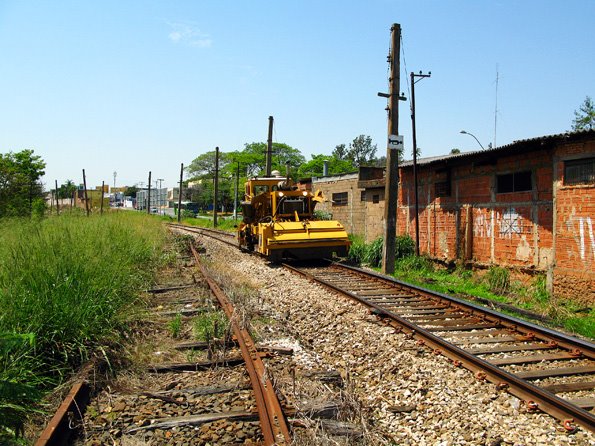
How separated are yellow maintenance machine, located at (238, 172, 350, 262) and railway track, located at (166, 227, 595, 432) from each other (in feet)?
15.3

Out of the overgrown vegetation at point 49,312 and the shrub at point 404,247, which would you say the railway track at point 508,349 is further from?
the shrub at point 404,247

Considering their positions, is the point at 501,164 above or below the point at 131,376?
above

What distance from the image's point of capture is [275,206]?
47.9ft

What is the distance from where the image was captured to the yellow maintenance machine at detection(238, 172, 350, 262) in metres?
13.4

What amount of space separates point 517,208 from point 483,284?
203 centimetres

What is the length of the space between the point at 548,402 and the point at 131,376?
3.77 metres

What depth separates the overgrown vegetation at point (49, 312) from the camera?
3.60 meters

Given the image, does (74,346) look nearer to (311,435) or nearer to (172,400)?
(172,400)

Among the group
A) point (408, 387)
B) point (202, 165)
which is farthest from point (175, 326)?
point (202, 165)

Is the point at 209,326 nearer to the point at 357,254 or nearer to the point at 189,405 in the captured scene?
the point at 189,405

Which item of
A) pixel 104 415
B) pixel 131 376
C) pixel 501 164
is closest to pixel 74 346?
pixel 131 376

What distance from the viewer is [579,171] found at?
9.42 meters

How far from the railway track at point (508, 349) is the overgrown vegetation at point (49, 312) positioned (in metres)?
3.84

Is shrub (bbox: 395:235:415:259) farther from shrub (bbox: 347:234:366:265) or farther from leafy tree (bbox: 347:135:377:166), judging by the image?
leafy tree (bbox: 347:135:377:166)
